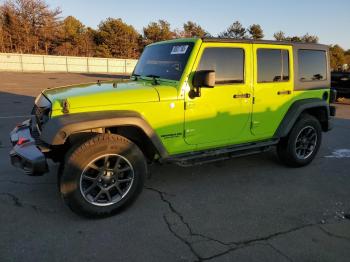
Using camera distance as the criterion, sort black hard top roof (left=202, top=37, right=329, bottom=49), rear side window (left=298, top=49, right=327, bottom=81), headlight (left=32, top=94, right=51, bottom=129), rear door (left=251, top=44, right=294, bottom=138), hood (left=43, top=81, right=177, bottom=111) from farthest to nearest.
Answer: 1. rear side window (left=298, top=49, right=327, bottom=81)
2. rear door (left=251, top=44, right=294, bottom=138)
3. black hard top roof (left=202, top=37, right=329, bottom=49)
4. headlight (left=32, top=94, right=51, bottom=129)
5. hood (left=43, top=81, right=177, bottom=111)

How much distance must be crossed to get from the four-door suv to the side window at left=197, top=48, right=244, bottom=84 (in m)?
0.01

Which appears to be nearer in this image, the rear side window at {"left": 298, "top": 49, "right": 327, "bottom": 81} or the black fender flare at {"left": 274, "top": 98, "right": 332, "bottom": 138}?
the black fender flare at {"left": 274, "top": 98, "right": 332, "bottom": 138}

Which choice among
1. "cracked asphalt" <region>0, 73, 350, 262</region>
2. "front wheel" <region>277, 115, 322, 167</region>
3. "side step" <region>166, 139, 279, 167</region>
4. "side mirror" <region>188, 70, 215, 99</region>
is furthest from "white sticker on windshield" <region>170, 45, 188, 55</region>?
"front wheel" <region>277, 115, 322, 167</region>

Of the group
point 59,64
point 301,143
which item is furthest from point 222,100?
point 59,64

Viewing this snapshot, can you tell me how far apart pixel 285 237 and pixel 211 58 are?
2.29 m

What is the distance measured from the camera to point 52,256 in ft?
9.45

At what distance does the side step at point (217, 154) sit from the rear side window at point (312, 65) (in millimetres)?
1208

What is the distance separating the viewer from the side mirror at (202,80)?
12.2 ft

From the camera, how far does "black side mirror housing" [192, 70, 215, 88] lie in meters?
3.70

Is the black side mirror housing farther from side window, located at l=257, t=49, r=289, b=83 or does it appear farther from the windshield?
side window, located at l=257, t=49, r=289, b=83

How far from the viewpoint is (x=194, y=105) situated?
4.03 metres

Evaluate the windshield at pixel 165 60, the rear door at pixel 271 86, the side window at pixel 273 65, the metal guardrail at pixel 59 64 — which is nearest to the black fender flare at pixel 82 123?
the windshield at pixel 165 60

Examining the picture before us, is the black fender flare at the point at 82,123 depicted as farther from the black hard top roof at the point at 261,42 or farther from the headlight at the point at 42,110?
the black hard top roof at the point at 261,42

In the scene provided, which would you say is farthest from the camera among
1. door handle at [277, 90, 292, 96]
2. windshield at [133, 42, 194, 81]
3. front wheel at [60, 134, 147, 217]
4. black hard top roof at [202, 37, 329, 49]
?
door handle at [277, 90, 292, 96]
